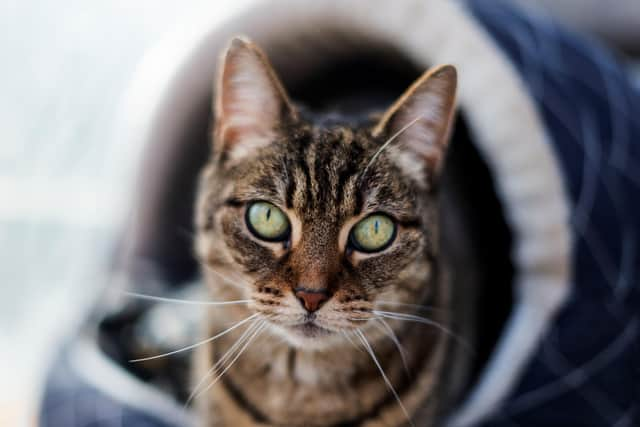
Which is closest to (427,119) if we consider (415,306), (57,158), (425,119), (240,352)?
(425,119)

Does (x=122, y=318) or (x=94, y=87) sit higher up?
(x=94, y=87)

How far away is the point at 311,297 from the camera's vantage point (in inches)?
29.1

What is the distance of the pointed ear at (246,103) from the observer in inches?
31.3

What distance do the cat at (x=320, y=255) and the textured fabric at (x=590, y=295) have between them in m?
0.19

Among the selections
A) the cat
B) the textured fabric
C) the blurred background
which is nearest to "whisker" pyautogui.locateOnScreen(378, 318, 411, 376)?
the cat

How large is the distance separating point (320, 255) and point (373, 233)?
0.29 feet

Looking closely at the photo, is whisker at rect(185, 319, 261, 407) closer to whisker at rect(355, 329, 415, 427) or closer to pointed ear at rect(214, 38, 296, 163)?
whisker at rect(355, 329, 415, 427)

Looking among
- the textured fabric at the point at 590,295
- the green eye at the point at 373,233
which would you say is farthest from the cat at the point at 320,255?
the textured fabric at the point at 590,295

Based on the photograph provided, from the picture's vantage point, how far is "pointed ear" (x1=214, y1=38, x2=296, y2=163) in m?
0.80

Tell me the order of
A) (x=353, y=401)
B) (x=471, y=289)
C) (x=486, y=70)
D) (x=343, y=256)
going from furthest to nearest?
(x=471, y=289), (x=486, y=70), (x=353, y=401), (x=343, y=256)

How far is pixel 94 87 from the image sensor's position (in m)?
1.58

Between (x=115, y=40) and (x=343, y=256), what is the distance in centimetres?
107

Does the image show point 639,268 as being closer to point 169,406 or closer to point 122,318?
point 169,406

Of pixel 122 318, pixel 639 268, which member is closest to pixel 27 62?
pixel 122 318
